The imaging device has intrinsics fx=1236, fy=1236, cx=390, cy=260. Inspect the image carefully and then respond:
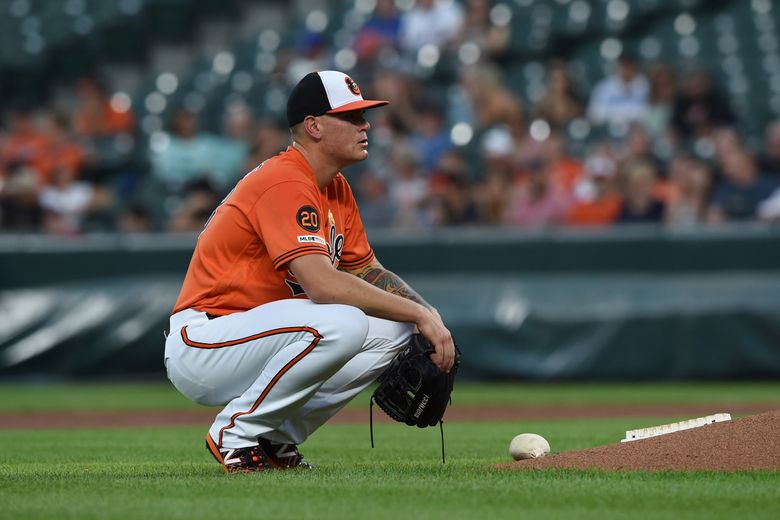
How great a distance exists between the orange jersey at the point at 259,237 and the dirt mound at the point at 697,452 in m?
1.13

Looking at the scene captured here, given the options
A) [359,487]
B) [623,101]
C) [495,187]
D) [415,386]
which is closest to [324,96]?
[415,386]

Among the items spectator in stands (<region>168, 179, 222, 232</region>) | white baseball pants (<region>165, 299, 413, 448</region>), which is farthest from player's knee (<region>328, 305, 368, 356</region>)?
spectator in stands (<region>168, 179, 222, 232</region>)

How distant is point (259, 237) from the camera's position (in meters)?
4.69

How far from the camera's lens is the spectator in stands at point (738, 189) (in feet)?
36.1

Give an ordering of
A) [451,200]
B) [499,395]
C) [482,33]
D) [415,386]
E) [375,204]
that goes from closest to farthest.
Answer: [415,386]
[499,395]
[451,200]
[375,204]
[482,33]

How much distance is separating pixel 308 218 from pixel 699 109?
8449mm

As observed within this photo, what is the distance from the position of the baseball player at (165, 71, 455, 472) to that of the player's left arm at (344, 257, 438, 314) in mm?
21

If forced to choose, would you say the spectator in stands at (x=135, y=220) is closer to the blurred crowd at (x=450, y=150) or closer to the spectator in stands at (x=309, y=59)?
the blurred crowd at (x=450, y=150)

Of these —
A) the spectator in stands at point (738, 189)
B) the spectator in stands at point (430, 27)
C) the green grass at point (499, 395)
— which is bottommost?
the green grass at point (499, 395)

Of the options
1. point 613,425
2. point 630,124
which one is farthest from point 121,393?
point 630,124

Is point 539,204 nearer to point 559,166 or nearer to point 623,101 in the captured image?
point 559,166

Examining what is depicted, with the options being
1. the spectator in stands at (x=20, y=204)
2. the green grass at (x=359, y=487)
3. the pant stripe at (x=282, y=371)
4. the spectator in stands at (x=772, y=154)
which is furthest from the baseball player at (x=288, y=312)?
the spectator in stands at (x=20, y=204)

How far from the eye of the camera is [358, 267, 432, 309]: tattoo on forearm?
5.00 metres

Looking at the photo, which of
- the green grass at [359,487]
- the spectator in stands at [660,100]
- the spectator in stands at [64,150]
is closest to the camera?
the green grass at [359,487]
